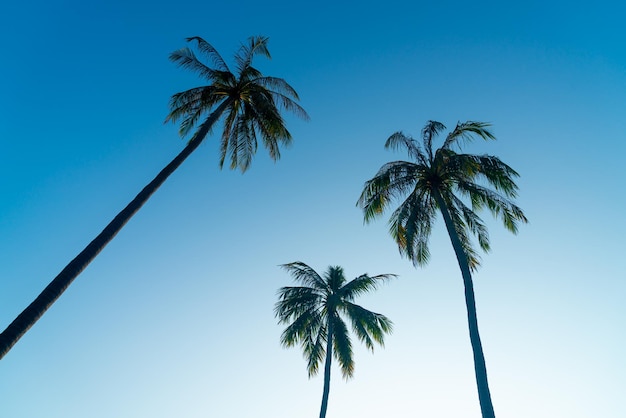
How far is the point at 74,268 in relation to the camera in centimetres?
951

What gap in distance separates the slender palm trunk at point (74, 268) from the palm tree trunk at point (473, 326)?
1077cm

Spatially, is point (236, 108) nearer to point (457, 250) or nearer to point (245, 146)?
point (245, 146)

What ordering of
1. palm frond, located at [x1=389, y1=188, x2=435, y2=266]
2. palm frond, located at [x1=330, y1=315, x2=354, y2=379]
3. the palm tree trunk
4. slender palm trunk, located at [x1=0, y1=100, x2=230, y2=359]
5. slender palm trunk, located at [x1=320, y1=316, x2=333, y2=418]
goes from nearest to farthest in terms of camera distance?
slender palm trunk, located at [x1=0, y1=100, x2=230, y2=359], the palm tree trunk, palm frond, located at [x1=389, y1=188, x2=435, y2=266], slender palm trunk, located at [x1=320, y1=316, x2=333, y2=418], palm frond, located at [x1=330, y1=315, x2=354, y2=379]

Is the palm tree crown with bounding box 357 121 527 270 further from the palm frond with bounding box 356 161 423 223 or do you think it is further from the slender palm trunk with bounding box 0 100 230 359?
the slender palm trunk with bounding box 0 100 230 359

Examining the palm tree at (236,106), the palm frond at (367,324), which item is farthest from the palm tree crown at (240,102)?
the palm frond at (367,324)

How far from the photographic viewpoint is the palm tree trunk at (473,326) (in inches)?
470

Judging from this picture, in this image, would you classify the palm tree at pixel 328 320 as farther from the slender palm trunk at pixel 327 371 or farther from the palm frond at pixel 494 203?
the palm frond at pixel 494 203

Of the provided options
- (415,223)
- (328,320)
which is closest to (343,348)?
(328,320)

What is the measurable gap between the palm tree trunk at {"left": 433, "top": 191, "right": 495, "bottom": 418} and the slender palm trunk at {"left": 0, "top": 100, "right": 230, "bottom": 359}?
10.8 m

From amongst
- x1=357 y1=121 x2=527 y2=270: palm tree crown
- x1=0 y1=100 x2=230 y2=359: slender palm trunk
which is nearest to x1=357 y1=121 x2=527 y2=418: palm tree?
x1=357 y1=121 x2=527 y2=270: palm tree crown

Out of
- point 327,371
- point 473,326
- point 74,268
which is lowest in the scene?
point 74,268

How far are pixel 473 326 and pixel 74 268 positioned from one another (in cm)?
1240

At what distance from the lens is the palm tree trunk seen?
11.9m

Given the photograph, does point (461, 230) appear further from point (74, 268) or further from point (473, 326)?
point (74, 268)
